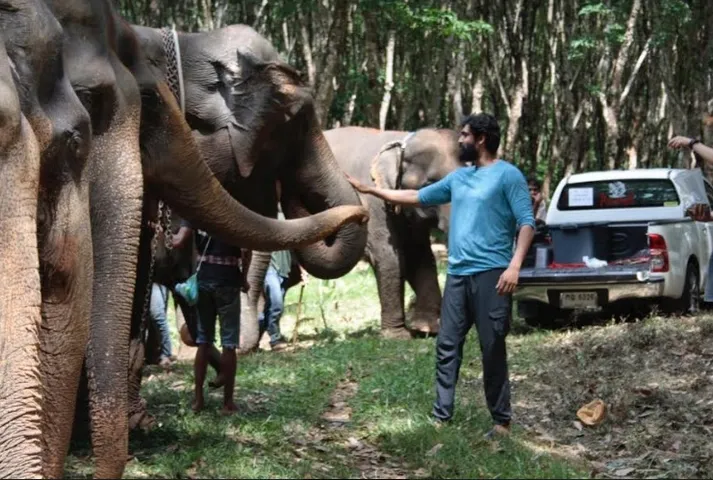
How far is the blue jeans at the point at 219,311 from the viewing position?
8.48 metres

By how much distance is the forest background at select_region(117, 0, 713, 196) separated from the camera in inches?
914

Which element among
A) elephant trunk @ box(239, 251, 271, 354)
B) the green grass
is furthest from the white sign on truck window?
elephant trunk @ box(239, 251, 271, 354)

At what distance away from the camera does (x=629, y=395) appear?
357 inches

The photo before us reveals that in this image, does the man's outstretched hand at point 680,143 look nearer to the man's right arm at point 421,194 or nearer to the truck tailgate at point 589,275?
the man's right arm at point 421,194

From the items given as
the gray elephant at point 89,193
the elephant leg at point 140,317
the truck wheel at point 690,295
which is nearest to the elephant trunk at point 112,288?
the gray elephant at point 89,193

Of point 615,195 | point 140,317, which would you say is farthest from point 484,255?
point 615,195

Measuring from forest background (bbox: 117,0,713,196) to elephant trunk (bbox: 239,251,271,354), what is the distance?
284 inches

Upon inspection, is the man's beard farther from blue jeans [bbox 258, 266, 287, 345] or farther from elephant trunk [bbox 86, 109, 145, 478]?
blue jeans [bbox 258, 266, 287, 345]

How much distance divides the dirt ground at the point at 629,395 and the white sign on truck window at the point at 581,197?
2.39 meters

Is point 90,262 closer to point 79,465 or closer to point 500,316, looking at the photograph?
point 79,465

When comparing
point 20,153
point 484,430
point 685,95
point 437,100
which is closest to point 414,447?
point 484,430

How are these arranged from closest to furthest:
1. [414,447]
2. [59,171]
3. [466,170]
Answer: [59,171]
[414,447]
[466,170]

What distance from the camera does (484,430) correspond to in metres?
7.91

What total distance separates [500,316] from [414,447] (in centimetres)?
94
